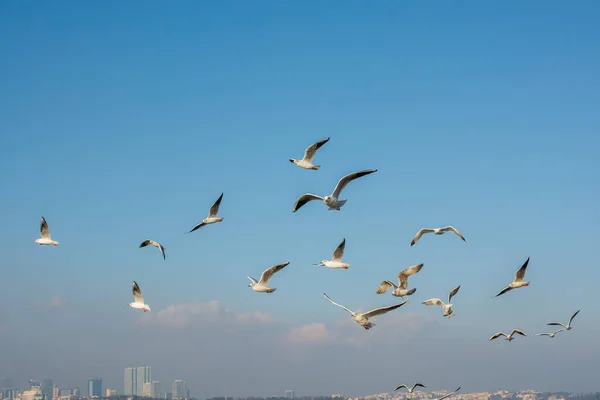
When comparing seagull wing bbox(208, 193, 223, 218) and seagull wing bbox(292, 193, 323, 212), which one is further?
seagull wing bbox(208, 193, 223, 218)

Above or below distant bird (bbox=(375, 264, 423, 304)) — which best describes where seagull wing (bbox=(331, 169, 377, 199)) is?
above

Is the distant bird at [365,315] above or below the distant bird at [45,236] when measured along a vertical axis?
below

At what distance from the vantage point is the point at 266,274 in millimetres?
38312

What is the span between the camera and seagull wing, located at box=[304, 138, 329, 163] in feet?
122

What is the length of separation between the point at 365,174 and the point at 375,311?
5738 millimetres

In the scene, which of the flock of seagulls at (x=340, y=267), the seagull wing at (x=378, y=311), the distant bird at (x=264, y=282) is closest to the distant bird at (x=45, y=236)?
the flock of seagulls at (x=340, y=267)

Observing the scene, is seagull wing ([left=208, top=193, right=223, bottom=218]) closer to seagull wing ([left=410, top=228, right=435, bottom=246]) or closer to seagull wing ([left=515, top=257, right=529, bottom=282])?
seagull wing ([left=410, top=228, right=435, bottom=246])

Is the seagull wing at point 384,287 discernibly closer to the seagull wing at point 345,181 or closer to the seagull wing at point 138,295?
the seagull wing at point 345,181

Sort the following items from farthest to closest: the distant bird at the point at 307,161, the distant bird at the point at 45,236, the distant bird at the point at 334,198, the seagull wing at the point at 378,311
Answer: the distant bird at the point at 45,236
the distant bird at the point at 307,161
the distant bird at the point at 334,198
the seagull wing at the point at 378,311

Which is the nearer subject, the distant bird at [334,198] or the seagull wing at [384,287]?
the distant bird at [334,198]

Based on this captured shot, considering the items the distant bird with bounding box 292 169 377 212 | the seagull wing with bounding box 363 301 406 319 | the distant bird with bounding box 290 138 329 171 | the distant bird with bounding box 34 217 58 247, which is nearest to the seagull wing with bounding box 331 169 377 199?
the distant bird with bounding box 292 169 377 212

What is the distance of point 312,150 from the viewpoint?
37.9 meters

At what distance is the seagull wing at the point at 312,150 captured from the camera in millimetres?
37250

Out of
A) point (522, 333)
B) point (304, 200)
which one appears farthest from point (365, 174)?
point (522, 333)
